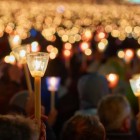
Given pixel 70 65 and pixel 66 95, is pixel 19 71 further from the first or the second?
pixel 70 65

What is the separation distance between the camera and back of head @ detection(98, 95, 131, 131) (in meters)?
5.20

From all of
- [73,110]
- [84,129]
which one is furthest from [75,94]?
[84,129]

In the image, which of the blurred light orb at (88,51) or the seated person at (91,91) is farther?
the blurred light orb at (88,51)

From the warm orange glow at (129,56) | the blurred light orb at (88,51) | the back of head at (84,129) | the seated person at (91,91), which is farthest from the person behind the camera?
the blurred light orb at (88,51)

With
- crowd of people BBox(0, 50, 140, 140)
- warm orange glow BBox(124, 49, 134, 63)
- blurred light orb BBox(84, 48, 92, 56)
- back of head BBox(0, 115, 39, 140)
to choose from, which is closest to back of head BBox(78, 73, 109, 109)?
crowd of people BBox(0, 50, 140, 140)

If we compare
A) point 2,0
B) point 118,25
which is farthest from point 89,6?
point 118,25

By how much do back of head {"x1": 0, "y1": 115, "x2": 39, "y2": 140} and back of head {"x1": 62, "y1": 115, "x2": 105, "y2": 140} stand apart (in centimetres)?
63

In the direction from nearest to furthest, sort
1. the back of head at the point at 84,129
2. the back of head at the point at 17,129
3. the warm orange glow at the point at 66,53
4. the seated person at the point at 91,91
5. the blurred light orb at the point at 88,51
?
the back of head at the point at 17,129 < the back of head at the point at 84,129 < the seated person at the point at 91,91 < the warm orange glow at the point at 66,53 < the blurred light orb at the point at 88,51

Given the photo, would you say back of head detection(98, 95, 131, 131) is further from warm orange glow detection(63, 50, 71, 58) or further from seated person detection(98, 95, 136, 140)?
warm orange glow detection(63, 50, 71, 58)

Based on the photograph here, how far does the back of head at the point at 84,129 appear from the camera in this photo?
4.21 meters

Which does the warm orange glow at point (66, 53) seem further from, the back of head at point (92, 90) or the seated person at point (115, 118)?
the seated person at point (115, 118)

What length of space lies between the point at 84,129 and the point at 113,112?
101cm

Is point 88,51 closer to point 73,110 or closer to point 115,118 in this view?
point 73,110

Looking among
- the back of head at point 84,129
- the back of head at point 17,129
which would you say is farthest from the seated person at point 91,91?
the back of head at point 17,129
